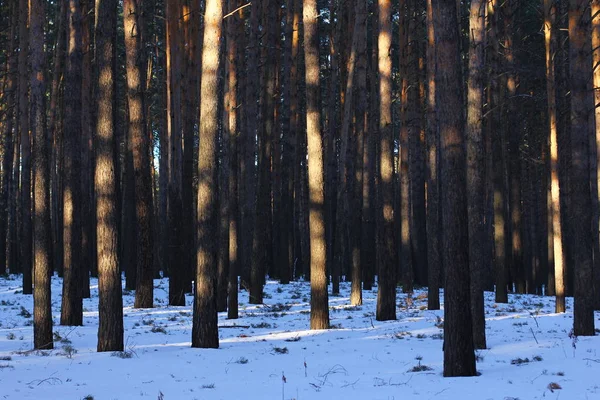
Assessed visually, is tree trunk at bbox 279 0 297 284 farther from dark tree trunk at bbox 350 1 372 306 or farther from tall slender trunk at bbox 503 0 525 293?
tall slender trunk at bbox 503 0 525 293

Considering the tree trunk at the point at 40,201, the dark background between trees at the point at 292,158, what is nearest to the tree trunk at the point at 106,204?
the dark background between trees at the point at 292,158

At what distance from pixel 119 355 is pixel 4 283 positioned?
20697 millimetres

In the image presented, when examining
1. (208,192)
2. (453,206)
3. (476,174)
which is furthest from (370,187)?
(453,206)

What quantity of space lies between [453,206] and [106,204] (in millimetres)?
5293

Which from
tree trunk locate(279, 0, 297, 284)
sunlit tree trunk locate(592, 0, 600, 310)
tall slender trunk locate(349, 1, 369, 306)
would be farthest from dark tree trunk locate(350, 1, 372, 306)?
sunlit tree trunk locate(592, 0, 600, 310)

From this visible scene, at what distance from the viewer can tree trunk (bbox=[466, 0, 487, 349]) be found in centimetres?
1100

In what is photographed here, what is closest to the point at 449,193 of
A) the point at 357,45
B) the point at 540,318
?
the point at 540,318

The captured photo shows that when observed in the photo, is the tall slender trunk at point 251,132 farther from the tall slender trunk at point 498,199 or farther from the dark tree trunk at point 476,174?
the dark tree trunk at point 476,174

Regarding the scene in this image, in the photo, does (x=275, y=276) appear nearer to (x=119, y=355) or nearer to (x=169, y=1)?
(x=169, y=1)

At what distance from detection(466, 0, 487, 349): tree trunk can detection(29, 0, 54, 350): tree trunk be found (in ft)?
21.6

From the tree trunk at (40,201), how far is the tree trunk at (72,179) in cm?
221

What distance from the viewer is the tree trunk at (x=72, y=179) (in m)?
13.8

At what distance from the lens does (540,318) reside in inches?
639

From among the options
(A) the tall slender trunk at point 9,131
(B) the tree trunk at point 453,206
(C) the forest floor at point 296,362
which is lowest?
(C) the forest floor at point 296,362
